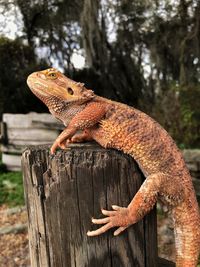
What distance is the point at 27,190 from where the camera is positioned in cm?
210

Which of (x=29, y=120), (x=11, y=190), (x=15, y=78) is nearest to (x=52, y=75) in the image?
(x=11, y=190)

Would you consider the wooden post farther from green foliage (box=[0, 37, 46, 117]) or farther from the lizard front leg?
green foliage (box=[0, 37, 46, 117])

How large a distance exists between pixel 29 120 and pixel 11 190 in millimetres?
1604

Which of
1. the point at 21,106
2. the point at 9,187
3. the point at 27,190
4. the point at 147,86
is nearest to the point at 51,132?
the point at 9,187

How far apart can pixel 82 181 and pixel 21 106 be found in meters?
8.95

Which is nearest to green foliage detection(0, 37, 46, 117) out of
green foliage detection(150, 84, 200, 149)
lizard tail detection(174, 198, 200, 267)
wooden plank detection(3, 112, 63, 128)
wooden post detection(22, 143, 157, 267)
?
wooden plank detection(3, 112, 63, 128)

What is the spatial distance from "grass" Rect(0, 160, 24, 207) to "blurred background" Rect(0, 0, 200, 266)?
2 cm

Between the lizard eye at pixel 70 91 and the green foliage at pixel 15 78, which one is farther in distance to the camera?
the green foliage at pixel 15 78

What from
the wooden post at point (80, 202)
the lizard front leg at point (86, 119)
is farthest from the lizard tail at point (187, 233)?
the lizard front leg at point (86, 119)

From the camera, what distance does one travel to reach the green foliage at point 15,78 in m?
10.4

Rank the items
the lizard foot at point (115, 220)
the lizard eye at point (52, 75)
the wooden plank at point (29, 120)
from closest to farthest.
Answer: the lizard foot at point (115, 220) → the lizard eye at point (52, 75) → the wooden plank at point (29, 120)

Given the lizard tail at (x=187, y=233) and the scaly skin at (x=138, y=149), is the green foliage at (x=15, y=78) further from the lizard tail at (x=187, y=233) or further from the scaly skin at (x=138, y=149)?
the lizard tail at (x=187, y=233)

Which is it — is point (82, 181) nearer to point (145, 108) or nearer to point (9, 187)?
point (9, 187)

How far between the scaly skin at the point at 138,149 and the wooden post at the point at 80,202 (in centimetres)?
6
